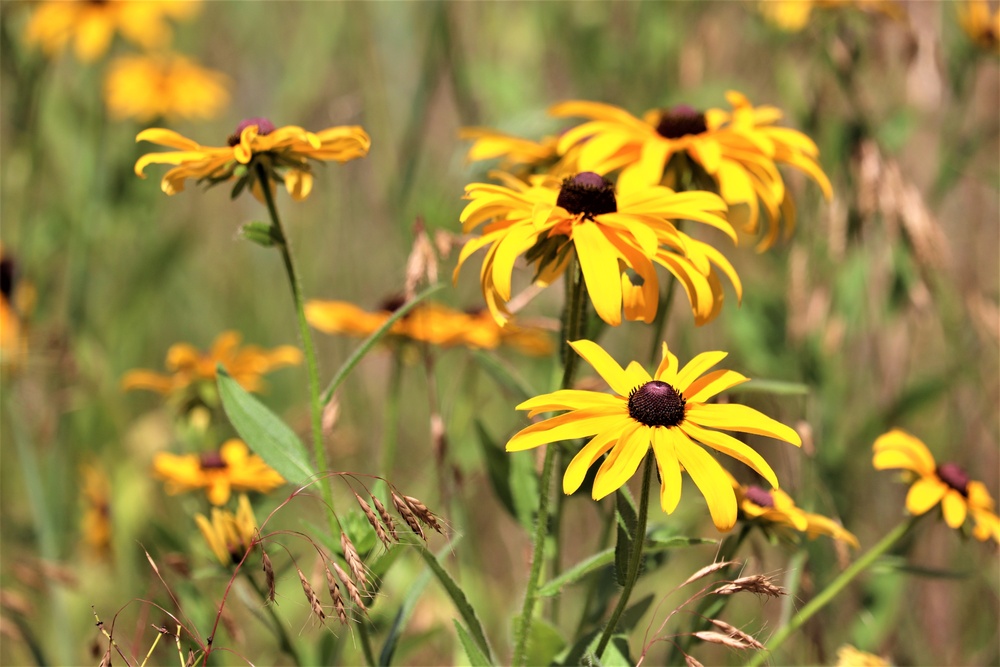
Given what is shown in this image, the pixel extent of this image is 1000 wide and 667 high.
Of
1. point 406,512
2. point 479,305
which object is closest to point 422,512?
point 406,512

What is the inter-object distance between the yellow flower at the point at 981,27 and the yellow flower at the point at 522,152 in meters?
1.85

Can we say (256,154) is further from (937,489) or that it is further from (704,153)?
(937,489)

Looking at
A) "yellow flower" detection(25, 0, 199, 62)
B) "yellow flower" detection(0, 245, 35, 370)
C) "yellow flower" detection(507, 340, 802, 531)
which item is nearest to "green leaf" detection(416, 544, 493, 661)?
"yellow flower" detection(507, 340, 802, 531)

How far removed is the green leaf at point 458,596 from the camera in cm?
143

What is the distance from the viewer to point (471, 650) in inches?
58.2

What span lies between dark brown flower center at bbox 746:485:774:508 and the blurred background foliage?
26 centimetres

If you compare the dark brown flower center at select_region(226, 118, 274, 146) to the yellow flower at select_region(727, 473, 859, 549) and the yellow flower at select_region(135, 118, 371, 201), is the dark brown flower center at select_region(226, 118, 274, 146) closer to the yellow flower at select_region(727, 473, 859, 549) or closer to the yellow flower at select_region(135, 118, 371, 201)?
the yellow flower at select_region(135, 118, 371, 201)

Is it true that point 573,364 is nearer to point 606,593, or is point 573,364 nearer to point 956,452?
point 606,593

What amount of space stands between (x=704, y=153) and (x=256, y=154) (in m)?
0.89

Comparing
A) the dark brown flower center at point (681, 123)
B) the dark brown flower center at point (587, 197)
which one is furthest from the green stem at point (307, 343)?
the dark brown flower center at point (681, 123)

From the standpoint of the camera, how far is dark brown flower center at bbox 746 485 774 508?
1743mm

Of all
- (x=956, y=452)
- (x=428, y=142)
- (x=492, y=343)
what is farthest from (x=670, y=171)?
(x=428, y=142)

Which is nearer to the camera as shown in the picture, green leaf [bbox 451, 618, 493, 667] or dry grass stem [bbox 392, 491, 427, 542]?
dry grass stem [bbox 392, 491, 427, 542]

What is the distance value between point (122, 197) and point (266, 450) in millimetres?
2641
